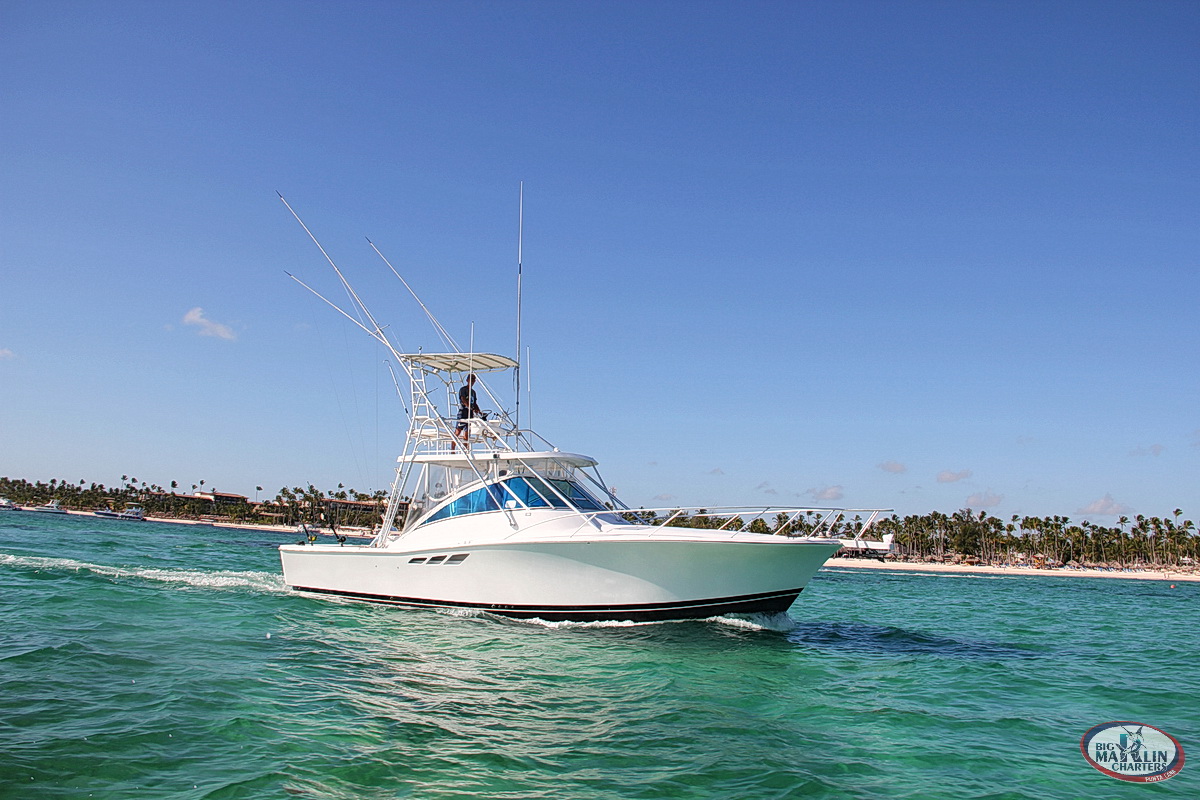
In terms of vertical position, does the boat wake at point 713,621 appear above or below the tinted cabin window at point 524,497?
below

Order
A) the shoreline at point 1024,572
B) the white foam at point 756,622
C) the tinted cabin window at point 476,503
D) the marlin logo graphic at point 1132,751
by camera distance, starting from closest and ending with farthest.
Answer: the marlin logo graphic at point 1132,751, the white foam at point 756,622, the tinted cabin window at point 476,503, the shoreline at point 1024,572

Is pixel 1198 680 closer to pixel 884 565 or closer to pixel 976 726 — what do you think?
pixel 976 726

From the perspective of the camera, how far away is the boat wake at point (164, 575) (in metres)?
19.0

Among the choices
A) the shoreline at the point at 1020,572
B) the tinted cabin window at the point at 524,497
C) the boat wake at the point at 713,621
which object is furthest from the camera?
the shoreline at the point at 1020,572

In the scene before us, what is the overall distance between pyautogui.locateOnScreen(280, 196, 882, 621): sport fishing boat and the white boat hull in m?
0.03

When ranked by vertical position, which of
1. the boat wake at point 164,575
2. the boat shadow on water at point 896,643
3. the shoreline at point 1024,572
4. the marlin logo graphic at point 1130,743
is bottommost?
the shoreline at point 1024,572

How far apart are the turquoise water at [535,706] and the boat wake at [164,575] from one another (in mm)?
3425

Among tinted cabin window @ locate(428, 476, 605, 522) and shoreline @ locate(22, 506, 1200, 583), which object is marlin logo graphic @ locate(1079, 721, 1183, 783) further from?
shoreline @ locate(22, 506, 1200, 583)

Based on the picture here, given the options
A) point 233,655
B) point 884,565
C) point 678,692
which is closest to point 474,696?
point 678,692

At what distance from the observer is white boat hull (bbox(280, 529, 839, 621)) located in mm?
12328

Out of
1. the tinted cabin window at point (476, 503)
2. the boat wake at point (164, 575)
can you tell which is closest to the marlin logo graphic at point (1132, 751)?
the tinted cabin window at point (476, 503)

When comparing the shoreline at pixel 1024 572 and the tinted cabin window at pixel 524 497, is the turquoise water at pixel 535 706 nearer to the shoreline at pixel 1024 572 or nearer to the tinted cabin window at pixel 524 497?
the tinted cabin window at pixel 524 497

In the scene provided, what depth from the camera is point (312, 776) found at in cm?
Answer: 595

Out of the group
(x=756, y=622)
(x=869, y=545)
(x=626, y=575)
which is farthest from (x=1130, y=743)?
(x=626, y=575)
